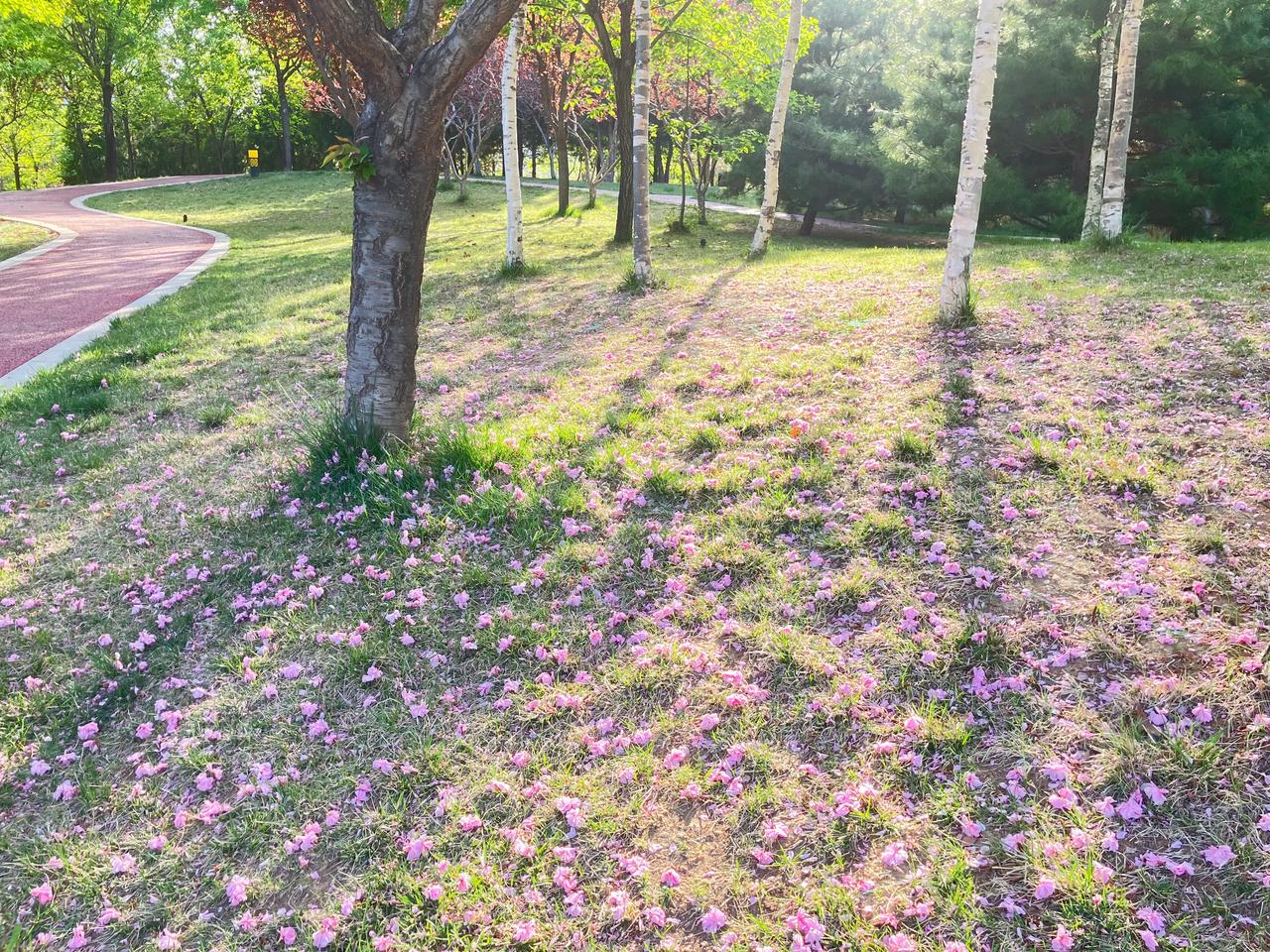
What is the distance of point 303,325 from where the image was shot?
8945 millimetres

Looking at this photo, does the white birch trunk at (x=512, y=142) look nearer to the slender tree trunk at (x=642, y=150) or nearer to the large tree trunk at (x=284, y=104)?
the slender tree trunk at (x=642, y=150)

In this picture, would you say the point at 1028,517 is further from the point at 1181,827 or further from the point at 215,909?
the point at 215,909

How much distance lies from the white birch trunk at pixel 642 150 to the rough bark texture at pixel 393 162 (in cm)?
546

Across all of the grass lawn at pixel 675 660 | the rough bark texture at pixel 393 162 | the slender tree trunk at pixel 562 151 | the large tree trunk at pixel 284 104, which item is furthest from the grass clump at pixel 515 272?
the large tree trunk at pixel 284 104

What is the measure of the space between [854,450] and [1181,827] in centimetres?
255

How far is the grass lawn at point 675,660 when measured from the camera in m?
2.28

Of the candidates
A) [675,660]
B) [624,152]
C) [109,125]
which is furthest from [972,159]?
[109,125]

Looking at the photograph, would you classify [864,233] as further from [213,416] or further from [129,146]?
[129,146]

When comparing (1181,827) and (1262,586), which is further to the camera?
(1262,586)

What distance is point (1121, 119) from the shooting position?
9.49m

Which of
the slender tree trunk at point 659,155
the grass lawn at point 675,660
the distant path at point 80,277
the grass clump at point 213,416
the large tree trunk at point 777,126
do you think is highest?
the slender tree trunk at point 659,155

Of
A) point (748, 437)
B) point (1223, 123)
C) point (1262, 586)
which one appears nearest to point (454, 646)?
point (748, 437)

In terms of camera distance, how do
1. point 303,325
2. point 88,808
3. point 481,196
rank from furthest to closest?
point 481,196 < point 303,325 < point 88,808

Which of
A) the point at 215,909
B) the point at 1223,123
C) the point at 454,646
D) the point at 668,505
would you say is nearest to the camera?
the point at 215,909
